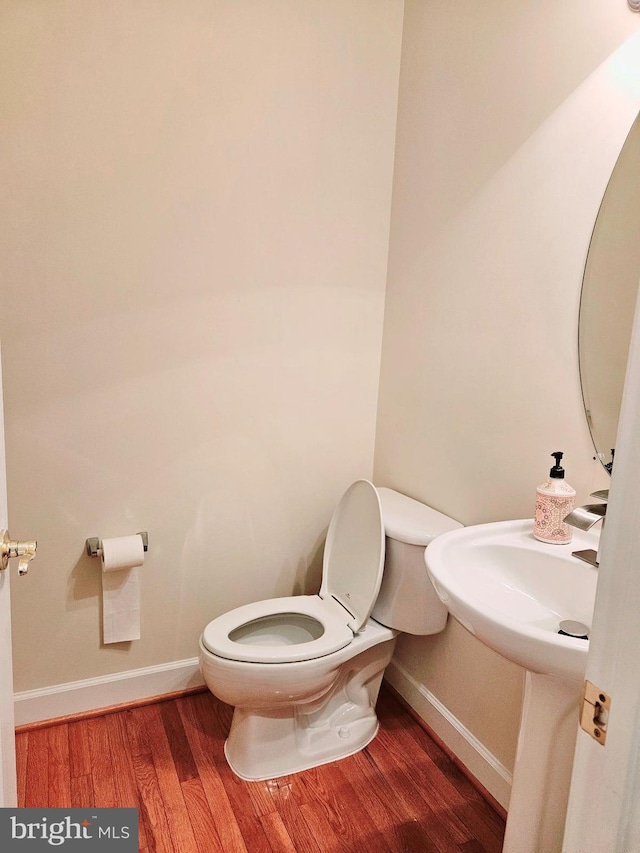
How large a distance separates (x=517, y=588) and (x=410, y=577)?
0.53m

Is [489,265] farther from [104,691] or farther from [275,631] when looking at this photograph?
[104,691]

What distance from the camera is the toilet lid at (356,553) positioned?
6.30ft

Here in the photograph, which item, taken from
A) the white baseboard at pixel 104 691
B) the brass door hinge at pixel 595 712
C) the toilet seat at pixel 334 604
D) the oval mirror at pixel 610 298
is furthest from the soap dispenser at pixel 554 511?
the white baseboard at pixel 104 691

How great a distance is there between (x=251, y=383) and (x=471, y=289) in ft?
2.56

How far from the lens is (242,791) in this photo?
1.81 metres

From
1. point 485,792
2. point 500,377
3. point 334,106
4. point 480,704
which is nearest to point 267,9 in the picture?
point 334,106

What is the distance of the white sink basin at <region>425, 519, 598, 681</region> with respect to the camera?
105cm

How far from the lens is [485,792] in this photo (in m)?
1.80

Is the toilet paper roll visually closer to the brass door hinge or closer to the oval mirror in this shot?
the oval mirror

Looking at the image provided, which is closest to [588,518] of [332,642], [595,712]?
[595,712]

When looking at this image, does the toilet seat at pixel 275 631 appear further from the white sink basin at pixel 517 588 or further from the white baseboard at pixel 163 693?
the white sink basin at pixel 517 588

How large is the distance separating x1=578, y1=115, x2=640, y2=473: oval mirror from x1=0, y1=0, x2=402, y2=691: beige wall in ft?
3.06

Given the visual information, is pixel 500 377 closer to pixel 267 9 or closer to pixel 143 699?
pixel 267 9

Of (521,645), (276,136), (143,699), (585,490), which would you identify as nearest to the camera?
(521,645)
